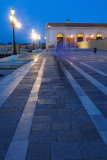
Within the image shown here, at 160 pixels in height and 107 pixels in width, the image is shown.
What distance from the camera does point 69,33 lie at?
46094 mm

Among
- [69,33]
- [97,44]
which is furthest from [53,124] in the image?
[69,33]

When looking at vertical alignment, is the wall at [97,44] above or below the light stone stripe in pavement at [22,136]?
above

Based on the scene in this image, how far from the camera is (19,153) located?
221 centimetres

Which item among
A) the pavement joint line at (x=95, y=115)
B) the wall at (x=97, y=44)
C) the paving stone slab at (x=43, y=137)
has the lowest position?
the paving stone slab at (x=43, y=137)

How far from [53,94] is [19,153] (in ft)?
8.61

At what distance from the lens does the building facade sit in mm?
45500

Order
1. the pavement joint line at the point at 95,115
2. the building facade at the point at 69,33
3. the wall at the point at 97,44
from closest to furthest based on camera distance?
the pavement joint line at the point at 95,115
the wall at the point at 97,44
the building facade at the point at 69,33

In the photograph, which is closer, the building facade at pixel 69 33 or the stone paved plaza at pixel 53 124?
the stone paved plaza at pixel 53 124

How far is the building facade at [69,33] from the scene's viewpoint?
4550 centimetres

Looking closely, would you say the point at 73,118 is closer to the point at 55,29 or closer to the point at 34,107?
the point at 34,107

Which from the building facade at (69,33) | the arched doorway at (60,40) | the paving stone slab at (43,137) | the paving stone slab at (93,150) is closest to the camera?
the paving stone slab at (93,150)

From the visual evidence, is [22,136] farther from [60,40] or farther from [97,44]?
[60,40]

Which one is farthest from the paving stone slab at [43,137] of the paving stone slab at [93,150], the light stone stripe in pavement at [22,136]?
the paving stone slab at [93,150]

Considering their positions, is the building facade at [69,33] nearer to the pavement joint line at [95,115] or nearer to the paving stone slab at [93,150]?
the pavement joint line at [95,115]
